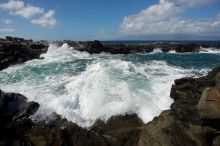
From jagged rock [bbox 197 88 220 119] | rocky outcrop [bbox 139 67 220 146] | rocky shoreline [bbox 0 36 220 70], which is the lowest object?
rocky shoreline [bbox 0 36 220 70]

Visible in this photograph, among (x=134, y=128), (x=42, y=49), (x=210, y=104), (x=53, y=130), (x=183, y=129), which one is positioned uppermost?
(x=210, y=104)

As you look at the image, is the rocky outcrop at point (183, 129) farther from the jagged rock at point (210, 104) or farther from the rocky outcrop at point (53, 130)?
the rocky outcrop at point (53, 130)

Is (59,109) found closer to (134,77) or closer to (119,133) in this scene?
(119,133)

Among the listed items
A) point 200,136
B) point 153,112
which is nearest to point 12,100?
point 153,112

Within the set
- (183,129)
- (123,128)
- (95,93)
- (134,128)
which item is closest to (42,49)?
(95,93)

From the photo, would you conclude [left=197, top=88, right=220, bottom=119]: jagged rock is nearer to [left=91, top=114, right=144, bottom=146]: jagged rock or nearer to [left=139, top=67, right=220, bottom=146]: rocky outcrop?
[left=139, top=67, right=220, bottom=146]: rocky outcrop

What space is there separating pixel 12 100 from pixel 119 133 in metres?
4.69

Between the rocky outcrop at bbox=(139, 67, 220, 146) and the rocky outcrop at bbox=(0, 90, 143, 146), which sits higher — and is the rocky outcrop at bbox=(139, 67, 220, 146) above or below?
above

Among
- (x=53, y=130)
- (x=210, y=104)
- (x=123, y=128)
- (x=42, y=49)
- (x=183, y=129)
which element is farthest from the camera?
(x=42, y=49)

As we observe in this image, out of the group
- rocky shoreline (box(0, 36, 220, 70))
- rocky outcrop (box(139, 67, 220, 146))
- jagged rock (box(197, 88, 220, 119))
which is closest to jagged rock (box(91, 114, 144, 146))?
rocky outcrop (box(139, 67, 220, 146))

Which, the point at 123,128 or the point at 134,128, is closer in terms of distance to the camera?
the point at 134,128

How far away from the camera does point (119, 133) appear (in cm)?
957

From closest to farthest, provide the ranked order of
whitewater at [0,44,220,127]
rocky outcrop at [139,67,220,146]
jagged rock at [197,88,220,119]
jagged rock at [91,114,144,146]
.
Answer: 1. rocky outcrop at [139,67,220,146]
2. jagged rock at [197,88,220,119]
3. jagged rock at [91,114,144,146]
4. whitewater at [0,44,220,127]

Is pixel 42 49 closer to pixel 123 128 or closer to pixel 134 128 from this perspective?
pixel 123 128
